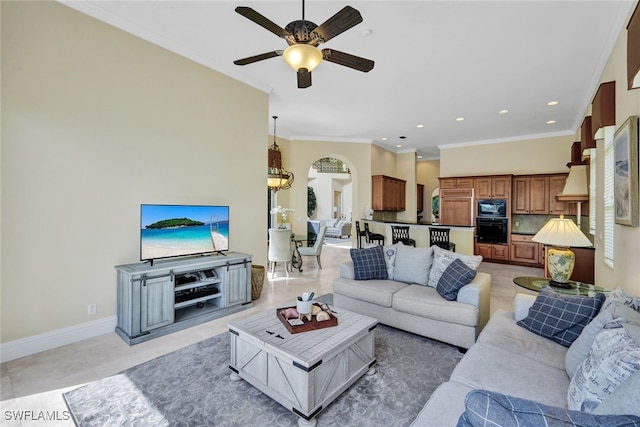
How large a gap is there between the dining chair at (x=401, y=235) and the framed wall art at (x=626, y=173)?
3.24 metres

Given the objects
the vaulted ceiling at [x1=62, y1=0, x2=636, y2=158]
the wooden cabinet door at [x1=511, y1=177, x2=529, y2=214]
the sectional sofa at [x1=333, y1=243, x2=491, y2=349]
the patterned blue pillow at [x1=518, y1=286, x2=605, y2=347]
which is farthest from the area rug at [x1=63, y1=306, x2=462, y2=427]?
the wooden cabinet door at [x1=511, y1=177, x2=529, y2=214]

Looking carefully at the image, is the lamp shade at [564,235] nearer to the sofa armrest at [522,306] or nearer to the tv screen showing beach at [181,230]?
the sofa armrest at [522,306]

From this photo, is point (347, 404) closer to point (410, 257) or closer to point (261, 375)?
point (261, 375)

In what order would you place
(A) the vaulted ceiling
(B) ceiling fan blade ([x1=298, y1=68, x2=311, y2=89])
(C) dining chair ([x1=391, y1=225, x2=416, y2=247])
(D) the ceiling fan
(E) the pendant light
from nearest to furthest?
(D) the ceiling fan, (B) ceiling fan blade ([x1=298, y1=68, x2=311, y2=89]), (A) the vaulted ceiling, (C) dining chair ([x1=391, y1=225, x2=416, y2=247]), (E) the pendant light

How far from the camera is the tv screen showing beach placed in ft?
10.3

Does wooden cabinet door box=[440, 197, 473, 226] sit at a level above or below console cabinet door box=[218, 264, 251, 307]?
above

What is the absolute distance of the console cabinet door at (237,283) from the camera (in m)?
3.66

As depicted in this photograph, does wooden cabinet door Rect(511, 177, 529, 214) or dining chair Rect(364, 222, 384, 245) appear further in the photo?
wooden cabinet door Rect(511, 177, 529, 214)

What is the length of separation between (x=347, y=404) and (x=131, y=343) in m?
2.18

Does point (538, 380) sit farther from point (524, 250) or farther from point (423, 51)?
point (524, 250)

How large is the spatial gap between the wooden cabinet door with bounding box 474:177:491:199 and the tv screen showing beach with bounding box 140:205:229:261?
6454mm

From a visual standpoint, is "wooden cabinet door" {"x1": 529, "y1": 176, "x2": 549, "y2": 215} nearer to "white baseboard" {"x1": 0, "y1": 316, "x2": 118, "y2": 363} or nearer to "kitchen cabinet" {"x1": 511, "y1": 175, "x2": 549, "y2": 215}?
"kitchen cabinet" {"x1": 511, "y1": 175, "x2": 549, "y2": 215}

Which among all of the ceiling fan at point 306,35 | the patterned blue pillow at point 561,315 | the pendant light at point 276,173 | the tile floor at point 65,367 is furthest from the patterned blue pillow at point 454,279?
the pendant light at point 276,173

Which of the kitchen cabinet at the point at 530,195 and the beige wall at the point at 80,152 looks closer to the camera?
the beige wall at the point at 80,152
